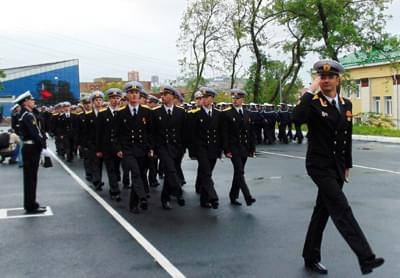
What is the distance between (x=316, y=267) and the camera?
543cm

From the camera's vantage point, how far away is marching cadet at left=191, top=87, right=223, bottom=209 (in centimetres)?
905

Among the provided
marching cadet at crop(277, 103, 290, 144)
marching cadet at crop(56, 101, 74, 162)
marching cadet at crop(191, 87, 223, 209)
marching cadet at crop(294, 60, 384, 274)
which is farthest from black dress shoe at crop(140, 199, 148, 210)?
marching cadet at crop(277, 103, 290, 144)

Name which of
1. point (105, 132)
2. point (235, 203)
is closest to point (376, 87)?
point (105, 132)

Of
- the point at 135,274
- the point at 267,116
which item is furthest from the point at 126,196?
the point at 267,116

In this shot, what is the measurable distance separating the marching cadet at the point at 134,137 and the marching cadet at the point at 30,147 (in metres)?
1.23

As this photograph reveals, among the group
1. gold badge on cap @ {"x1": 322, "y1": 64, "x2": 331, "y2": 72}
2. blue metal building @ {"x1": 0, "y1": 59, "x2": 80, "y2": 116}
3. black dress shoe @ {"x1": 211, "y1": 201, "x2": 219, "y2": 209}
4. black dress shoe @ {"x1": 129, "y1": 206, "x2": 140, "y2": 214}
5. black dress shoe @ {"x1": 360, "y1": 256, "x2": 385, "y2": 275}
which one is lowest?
black dress shoe @ {"x1": 129, "y1": 206, "x2": 140, "y2": 214}

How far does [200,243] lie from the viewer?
21.8 feet

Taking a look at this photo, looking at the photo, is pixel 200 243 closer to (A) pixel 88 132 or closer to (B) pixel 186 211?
(B) pixel 186 211

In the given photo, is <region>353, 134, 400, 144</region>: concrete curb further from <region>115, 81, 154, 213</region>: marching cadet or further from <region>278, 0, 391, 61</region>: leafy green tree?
<region>115, 81, 154, 213</region>: marching cadet

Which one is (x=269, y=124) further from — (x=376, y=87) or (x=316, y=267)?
(x=376, y=87)

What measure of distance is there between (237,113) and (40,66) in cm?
9213

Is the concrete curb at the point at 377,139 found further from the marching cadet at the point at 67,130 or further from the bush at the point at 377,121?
the marching cadet at the point at 67,130

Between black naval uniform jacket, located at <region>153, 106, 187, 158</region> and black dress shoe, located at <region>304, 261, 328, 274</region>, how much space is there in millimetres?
4106

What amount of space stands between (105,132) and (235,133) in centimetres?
269
